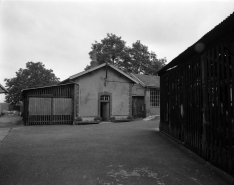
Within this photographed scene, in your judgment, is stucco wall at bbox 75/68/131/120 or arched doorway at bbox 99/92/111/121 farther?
arched doorway at bbox 99/92/111/121

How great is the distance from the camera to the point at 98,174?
4.47 m

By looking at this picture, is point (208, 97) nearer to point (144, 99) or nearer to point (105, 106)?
point (105, 106)

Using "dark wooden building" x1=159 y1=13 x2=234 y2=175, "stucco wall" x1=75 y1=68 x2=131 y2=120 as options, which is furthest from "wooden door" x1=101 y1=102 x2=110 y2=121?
"dark wooden building" x1=159 y1=13 x2=234 y2=175

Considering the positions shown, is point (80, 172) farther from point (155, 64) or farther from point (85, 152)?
point (155, 64)

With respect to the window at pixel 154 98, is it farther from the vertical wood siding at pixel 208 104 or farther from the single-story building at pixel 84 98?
the vertical wood siding at pixel 208 104

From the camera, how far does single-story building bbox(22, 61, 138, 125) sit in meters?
15.1

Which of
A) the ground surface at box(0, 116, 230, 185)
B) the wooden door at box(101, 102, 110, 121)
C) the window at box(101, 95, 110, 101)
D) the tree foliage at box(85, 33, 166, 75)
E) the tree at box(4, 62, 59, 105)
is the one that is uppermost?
the tree foliage at box(85, 33, 166, 75)

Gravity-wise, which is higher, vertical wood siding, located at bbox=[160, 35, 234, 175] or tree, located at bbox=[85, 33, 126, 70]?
tree, located at bbox=[85, 33, 126, 70]

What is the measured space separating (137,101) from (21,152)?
16.4 meters

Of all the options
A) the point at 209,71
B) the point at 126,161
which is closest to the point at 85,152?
the point at 126,161

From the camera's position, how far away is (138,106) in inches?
858

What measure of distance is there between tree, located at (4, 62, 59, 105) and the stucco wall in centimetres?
2486

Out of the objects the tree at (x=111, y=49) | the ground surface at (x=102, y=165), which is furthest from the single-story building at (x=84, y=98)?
the tree at (x=111, y=49)

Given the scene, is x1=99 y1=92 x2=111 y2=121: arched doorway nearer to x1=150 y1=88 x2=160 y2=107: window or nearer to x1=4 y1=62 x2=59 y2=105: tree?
x1=150 y1=88 x2=160 y2=107: window
